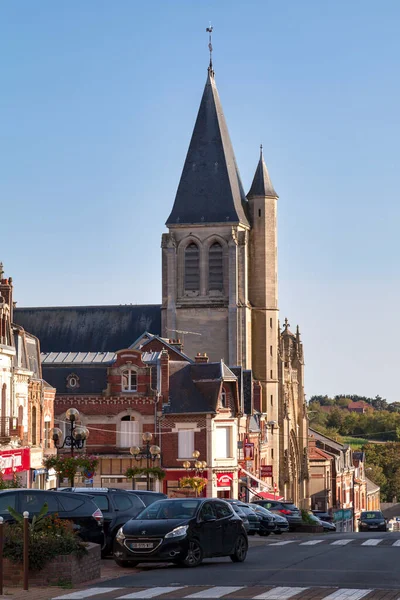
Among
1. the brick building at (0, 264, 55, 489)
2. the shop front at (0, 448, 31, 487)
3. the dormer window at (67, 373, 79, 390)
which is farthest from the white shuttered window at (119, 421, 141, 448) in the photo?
the shop front at (0, 448, 31, 487)

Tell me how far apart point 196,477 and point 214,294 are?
1369 inches

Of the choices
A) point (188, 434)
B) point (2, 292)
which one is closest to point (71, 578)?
point (2, 292)

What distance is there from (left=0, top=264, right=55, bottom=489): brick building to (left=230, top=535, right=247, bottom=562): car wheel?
21125mm

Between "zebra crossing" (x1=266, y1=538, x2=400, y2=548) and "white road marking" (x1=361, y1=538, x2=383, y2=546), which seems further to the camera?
"white road marking" (x1=361, y1=538, x2=383, y2=546)

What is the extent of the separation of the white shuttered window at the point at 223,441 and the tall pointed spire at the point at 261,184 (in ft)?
111

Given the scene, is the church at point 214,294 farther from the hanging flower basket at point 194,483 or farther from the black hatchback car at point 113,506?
the black hatchback car at point 113,506

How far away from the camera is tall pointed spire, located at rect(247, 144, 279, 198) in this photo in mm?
98562

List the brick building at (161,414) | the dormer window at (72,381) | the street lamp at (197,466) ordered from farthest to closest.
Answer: the dormer window at (72,381), the brick building at (161,414), the street lamp at (197,466)

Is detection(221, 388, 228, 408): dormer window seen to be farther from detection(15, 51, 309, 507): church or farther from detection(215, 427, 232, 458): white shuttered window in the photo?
detection(15, 51, 309, 507): church

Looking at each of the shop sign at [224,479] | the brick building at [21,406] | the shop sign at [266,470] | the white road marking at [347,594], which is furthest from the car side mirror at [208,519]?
the shop sign at [266,470]

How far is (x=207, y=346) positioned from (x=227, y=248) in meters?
7.40

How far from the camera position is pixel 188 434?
218ft

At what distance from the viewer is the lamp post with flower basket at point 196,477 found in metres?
58.7

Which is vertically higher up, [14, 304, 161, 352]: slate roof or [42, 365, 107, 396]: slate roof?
[14, 304, 161, 352]: slate roof
